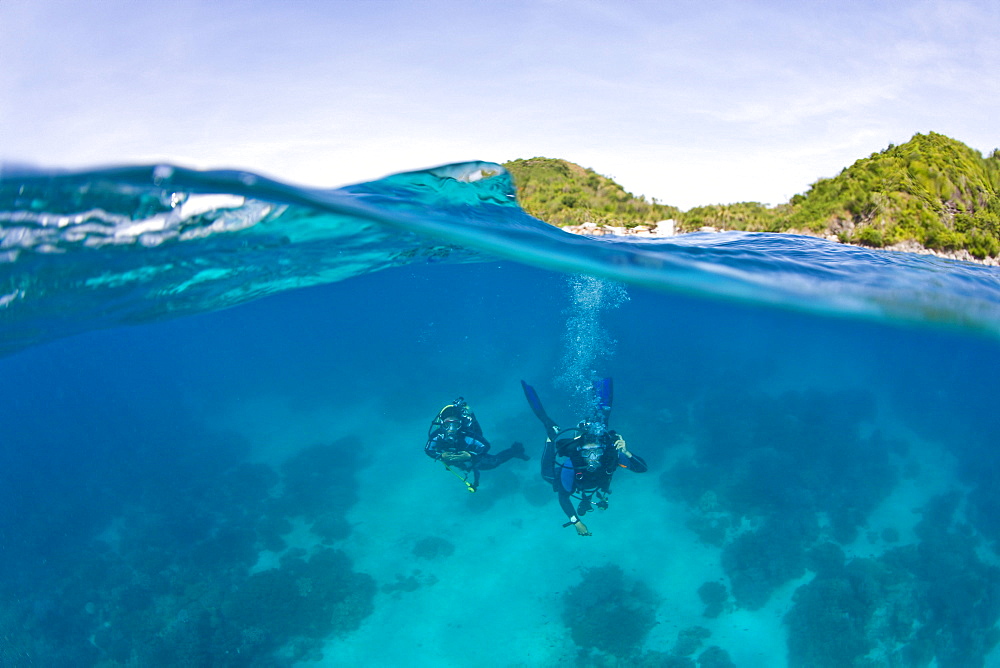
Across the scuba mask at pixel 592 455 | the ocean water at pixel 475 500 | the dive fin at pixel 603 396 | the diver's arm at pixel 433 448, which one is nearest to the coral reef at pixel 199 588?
the ocean water at pixel 475 500

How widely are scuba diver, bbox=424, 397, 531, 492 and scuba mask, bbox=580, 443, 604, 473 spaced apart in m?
2.43

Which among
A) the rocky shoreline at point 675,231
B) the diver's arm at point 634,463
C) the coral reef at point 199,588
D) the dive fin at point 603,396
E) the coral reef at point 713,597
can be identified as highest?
the rocky shoreline at point 675,231

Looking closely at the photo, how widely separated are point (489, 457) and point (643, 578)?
213 inches

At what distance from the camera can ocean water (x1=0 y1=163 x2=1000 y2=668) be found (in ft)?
33.4

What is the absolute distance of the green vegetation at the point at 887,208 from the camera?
1298 cm

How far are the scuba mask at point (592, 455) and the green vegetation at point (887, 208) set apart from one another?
6.90 meters

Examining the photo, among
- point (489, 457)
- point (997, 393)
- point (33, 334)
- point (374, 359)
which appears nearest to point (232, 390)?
point (374, 359)

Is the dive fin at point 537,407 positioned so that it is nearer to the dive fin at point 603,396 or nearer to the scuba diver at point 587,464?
the dive fin at point 603,396

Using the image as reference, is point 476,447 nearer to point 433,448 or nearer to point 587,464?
point 433,448

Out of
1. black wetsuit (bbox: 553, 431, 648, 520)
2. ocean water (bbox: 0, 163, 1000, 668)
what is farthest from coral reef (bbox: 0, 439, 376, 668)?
black wetsuit (bbox: 553, 431, 648, 520)

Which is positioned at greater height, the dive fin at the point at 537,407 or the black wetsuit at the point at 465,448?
the dive fin at the point at 537,407

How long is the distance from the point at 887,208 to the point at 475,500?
563 inches

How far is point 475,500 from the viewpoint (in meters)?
16.0

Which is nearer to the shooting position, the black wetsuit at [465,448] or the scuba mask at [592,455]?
the scuba mask at [592,455]
